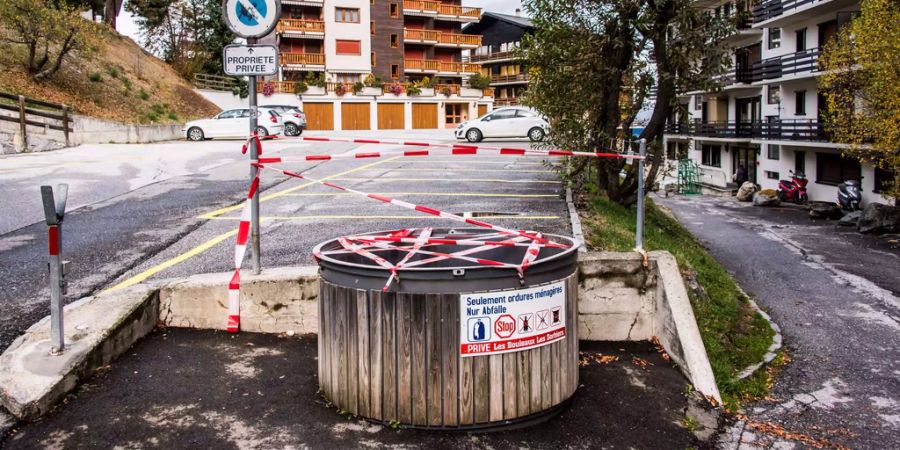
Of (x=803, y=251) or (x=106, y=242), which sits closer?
(x=106, y=242)

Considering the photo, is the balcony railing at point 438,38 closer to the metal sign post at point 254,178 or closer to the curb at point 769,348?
the curb at point 769,348

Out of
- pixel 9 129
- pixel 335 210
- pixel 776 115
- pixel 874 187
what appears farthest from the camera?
pixel 776 115

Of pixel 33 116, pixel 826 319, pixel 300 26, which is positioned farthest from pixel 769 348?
pixel 300 26

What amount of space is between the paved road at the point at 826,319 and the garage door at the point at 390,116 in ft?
126

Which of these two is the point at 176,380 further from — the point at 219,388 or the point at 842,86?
the point at 842,86

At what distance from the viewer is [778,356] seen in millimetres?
10062

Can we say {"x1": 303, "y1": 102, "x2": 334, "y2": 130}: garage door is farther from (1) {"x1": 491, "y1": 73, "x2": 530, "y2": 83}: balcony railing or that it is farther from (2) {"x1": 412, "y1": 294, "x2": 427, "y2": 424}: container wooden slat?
(2) {"x1": 412, "y1": 294, "x2": 427, "y2": 424}: container wooden slat

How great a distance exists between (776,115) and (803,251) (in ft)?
75.0

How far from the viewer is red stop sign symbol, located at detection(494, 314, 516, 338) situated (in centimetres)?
519

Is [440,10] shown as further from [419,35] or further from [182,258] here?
[182,258]

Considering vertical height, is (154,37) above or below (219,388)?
above

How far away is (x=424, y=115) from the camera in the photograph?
65812 millimetres

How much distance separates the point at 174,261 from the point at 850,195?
102 feet

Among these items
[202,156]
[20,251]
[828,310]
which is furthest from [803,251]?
[20,251]
